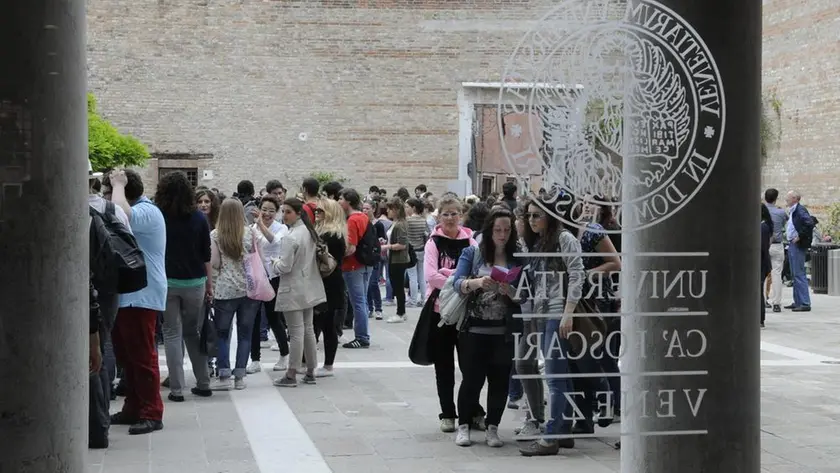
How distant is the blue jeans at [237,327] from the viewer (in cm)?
1013

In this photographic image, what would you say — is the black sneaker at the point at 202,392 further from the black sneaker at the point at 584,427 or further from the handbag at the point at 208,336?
the black sneaker at the point at 584,427

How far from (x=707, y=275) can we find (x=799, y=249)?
1321cm

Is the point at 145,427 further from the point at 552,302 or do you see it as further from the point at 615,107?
the point at 615,107

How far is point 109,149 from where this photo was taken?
26.4 metres

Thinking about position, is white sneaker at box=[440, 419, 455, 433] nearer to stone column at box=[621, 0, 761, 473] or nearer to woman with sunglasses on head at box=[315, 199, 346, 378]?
woman with sunglasses on head at box=[315, 199, 346, 378]

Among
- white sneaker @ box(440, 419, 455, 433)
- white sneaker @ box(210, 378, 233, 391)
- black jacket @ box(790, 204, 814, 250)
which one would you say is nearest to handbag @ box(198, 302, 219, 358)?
white sneaker @ box(210, 378, 233, 391)

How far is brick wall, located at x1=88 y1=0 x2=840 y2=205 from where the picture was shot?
103ft

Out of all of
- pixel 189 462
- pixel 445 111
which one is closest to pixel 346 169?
pixel 445 111

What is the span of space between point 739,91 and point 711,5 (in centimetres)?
43

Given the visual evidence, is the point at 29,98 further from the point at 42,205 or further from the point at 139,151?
the point at 139,151

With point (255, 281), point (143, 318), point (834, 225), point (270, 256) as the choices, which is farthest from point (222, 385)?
point (834, 225)

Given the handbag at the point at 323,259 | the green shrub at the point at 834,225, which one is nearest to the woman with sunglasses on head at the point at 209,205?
the handbag at the point at 323,259

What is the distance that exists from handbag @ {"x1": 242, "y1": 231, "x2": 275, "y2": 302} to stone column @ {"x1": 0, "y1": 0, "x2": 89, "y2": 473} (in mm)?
5881

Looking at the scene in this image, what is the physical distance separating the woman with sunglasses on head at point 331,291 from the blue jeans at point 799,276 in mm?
9325
